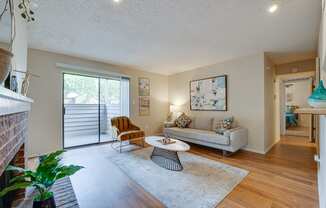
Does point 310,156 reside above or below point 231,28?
below

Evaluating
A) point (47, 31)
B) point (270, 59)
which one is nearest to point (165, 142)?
point (47, 31)

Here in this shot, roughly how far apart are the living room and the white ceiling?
0.02m

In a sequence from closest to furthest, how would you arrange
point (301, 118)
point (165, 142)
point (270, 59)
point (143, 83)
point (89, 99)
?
point (165, 142) → point (270, 59) → point (89, 99) → point (143, 83) → point (301, 118)

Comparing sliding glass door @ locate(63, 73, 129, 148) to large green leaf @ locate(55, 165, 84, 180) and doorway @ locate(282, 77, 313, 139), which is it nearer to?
large green leaf @ locate(55, 165, 84, 180)

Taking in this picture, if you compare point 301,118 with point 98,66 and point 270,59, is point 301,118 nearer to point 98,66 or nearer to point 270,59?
point 270,59

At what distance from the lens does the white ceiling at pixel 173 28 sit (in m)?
1.89

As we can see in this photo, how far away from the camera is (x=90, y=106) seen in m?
4.28

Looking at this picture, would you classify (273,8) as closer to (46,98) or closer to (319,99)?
(319,99)

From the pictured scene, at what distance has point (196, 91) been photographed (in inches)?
191

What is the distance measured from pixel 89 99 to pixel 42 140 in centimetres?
144

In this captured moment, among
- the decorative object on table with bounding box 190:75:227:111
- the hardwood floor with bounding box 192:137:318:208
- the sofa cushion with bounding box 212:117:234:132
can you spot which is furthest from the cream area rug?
the decorative object on table with bounding box 190:75:227:111

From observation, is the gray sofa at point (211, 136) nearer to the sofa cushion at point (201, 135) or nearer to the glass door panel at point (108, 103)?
the sofa cushion at point (201, 135)

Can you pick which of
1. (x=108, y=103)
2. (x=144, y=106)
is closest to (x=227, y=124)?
A: (x=144, y=106)

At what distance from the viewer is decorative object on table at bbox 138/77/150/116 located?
5105mm
